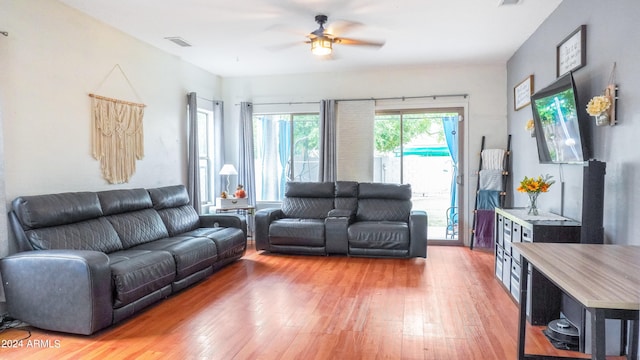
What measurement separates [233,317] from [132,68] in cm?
314

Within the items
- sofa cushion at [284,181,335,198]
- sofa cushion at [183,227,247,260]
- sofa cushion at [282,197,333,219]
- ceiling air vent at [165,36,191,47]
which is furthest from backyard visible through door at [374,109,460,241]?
ceiling air vent at [165,36,191,47]

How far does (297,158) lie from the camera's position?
638cm

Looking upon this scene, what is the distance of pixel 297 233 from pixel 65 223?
2641 millimetres

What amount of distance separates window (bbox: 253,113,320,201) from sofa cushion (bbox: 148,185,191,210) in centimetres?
185

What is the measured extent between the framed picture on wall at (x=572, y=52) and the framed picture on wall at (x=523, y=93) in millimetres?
844

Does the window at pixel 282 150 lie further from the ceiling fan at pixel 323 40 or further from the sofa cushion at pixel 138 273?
the sofa cushion at pixel 138 273

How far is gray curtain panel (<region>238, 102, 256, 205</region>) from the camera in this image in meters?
6.24

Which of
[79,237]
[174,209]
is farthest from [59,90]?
[174,209]

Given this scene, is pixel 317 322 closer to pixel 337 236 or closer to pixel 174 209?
pixel 337 236

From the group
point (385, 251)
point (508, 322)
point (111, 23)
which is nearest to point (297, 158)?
point (385, 251)

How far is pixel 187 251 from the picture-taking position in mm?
3623

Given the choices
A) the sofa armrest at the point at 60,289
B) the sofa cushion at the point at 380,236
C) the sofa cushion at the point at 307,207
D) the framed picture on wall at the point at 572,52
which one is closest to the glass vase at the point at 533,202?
the framed picture on wall at the point at 572,52

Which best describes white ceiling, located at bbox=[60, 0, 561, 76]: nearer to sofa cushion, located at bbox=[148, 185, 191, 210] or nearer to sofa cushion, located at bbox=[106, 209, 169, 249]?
sofa cushion, located at bbox=[148, 185, 191, 210]

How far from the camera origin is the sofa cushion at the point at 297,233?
16.5 ft
